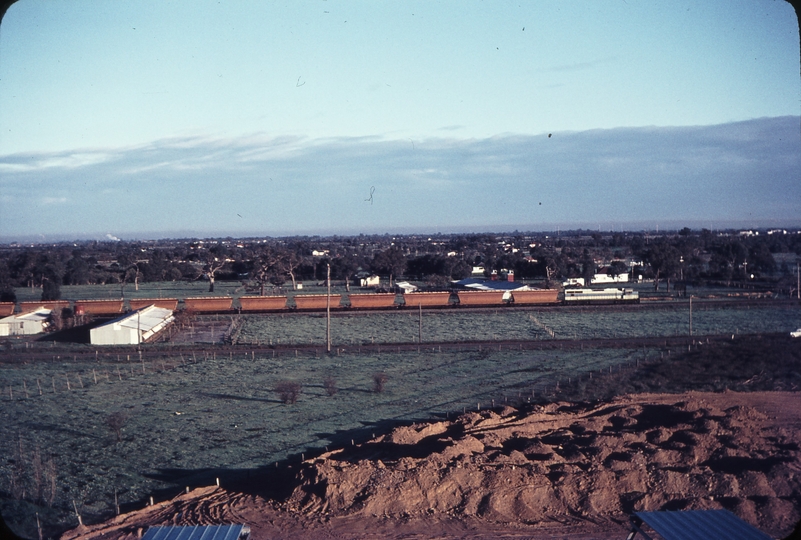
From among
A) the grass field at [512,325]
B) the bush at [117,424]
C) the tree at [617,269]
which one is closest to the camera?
the bush at [117,424]

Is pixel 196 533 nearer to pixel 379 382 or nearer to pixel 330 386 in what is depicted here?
pixel 330 386

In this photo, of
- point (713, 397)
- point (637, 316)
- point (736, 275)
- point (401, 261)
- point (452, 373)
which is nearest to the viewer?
point (713, 397)

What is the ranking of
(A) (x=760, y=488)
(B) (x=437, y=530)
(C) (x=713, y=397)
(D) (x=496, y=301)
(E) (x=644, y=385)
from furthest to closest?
(D) (x=496, y=301), (E) (x=644, y=385), (C) (x=713, y=397), (A) (x=760, y=488), (B) (x=437, y=530)

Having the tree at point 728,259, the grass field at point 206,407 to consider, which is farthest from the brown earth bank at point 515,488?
the tree at point 728,259

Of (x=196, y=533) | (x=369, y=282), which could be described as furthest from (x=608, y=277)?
(x=196, y=533)

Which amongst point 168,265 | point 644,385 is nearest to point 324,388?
point 644,385

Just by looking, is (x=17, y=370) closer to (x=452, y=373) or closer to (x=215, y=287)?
(x=452, y=373)

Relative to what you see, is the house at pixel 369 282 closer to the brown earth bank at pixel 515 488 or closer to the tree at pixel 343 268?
the tree at pixel 343 268
